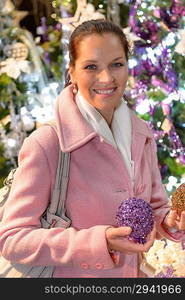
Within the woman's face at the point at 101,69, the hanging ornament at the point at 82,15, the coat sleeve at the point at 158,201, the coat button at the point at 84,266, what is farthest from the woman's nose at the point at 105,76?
the hanging ornament at the point at 82,15

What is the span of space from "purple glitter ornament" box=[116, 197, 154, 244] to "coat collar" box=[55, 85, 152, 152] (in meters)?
0.20

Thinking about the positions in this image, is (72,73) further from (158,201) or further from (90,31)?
(158,201)

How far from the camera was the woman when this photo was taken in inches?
53.7

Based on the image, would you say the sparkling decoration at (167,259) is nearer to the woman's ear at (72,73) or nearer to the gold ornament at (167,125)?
the gold ornament at (167,125)

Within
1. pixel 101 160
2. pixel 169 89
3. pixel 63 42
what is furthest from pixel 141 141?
pixel 63 42

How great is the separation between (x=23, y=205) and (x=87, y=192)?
16 cm

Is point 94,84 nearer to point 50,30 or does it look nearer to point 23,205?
point 23,205

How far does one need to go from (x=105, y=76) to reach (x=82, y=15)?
183 centimetres

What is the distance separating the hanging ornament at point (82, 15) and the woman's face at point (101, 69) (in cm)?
170

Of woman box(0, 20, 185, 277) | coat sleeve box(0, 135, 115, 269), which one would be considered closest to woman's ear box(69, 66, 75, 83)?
woman box(0, 20, 185, 277)

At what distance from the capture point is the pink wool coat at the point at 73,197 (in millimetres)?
1365

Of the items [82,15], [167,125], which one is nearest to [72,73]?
[167,125]

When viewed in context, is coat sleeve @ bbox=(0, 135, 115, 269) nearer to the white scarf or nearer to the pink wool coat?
the pink wool coat

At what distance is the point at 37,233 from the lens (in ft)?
4.50
